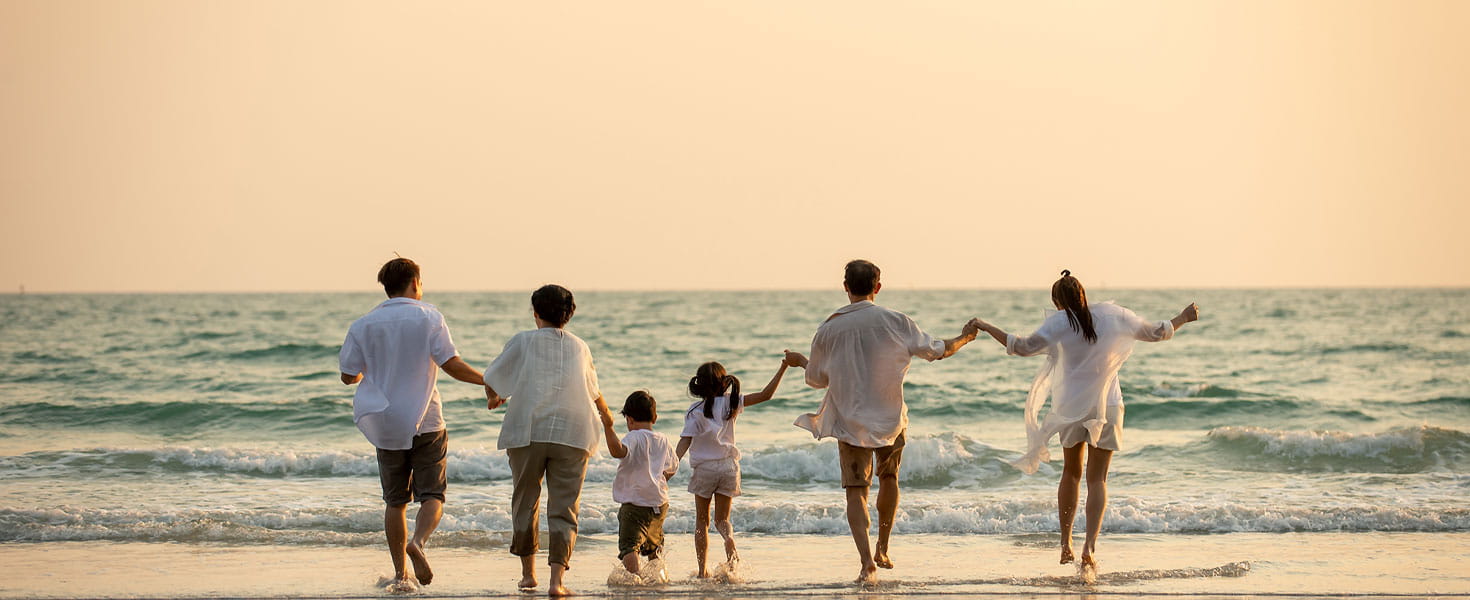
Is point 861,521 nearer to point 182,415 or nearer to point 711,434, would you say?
point 711,434

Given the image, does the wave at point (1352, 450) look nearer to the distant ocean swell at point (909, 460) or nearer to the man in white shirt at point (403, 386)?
the distant ocean swell at point (909, 460)

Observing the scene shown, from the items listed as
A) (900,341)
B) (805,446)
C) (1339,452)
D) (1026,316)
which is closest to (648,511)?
(900,341)

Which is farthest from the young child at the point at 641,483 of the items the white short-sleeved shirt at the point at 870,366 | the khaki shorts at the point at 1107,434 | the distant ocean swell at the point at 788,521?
the distant ocean swell at the point at 788,521

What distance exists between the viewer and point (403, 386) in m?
6.13

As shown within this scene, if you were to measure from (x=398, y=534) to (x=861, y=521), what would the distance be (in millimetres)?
2307

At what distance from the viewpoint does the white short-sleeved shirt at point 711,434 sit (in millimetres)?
6801

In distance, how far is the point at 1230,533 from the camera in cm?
913

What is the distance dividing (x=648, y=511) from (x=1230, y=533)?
4685 millimetres

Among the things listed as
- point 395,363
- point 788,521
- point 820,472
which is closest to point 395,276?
point 395,363

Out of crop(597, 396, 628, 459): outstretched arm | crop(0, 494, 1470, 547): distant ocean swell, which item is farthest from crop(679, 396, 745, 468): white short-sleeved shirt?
crop(0, 494, 1470, 547): distant ocean swell

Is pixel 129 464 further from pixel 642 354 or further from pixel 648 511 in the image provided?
pixel 642 354

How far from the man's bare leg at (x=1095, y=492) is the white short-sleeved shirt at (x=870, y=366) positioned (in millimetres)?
1025

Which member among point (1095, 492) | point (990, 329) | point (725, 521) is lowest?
point (725, 521)

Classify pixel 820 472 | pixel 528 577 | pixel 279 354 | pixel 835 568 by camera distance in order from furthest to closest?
1. pixel 279 354
2. pixel 820 472
3. pixel 835 568
4. pixel 528 577
